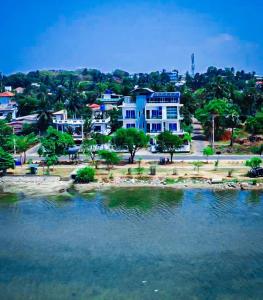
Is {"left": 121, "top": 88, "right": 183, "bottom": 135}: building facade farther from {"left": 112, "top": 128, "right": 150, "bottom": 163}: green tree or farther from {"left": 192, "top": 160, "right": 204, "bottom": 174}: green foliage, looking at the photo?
{"left": 112, "top": 128, "right": 150, "bottom": 163}: green tree

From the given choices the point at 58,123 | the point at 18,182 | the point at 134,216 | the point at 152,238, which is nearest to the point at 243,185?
the point at 134,216

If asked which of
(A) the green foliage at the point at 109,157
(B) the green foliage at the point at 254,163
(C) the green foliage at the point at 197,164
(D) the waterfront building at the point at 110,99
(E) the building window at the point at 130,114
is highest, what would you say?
(D) the waterfront building at the point at 110,99

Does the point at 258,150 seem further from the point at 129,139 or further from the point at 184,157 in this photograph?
the point at 129,139

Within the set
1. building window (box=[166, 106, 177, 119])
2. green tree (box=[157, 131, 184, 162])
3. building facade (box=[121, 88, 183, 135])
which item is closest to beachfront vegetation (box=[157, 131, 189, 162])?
green tree (box=[157, 131, 184, 162])

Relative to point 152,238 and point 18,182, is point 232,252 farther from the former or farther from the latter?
point 18,182

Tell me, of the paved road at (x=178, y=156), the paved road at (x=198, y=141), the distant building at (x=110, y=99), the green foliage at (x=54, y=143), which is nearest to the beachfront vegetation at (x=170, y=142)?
the paved road at (x=178, y=156)

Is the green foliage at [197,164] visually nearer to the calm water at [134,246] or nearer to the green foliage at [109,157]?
the calm water at [134,246]
